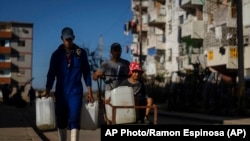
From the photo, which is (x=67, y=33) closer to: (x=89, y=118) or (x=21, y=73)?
(x=89, y=118)

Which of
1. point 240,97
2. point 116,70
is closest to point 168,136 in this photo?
point 116,70

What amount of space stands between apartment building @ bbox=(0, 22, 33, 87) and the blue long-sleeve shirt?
307ft

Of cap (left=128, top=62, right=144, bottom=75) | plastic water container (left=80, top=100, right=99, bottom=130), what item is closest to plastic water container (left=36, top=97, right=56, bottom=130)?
plastic water container (left=80, top=100, right=99, bottom=130)

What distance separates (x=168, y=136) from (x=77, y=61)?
2341 millimetres

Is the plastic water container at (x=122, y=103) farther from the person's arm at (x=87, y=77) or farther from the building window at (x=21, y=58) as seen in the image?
A: the building window at (x=21, y=58)

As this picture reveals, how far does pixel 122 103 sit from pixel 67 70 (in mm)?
873

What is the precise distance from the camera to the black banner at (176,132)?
5.42 metres

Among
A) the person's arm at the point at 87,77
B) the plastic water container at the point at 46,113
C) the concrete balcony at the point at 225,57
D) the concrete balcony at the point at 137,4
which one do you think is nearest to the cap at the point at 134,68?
the person's arm at the point at 87,77

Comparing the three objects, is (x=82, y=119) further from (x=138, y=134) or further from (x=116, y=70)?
(x=138, y=134)

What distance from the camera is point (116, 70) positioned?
8352 mm

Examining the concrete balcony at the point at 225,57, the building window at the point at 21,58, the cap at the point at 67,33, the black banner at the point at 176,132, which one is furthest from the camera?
the building window at the point at 21,58

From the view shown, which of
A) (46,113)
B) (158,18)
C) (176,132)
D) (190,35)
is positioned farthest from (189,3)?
(176,132)

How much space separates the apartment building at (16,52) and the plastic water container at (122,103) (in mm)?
93792

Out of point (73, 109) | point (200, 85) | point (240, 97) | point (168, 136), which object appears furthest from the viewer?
point (200, 85)
